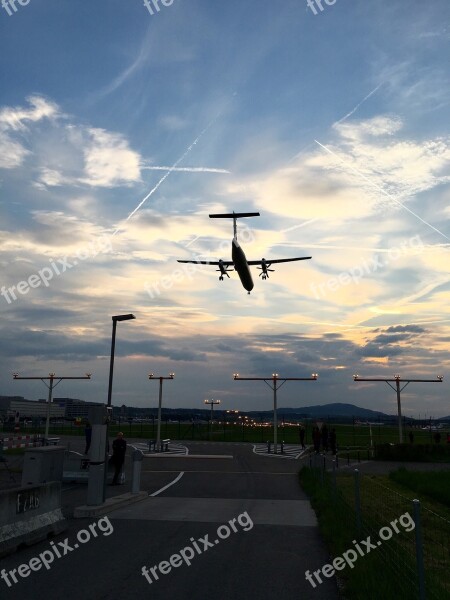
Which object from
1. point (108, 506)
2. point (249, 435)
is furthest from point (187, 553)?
point (249, 435)

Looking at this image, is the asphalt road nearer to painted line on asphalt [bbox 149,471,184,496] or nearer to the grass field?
painted line on asphalt [bbox 149,471,184,496]

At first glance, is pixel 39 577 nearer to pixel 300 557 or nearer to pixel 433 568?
pixel 300 557

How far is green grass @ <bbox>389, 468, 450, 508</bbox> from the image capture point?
55.8 ft

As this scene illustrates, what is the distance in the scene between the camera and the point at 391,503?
1066 cm

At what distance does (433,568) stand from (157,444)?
102ft

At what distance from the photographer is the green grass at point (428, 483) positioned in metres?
17.0

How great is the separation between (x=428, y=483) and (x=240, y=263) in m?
13.4

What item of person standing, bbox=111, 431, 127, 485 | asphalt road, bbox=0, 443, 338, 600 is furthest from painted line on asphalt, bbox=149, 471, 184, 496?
person standing, bbox=111, 431, 127, 485

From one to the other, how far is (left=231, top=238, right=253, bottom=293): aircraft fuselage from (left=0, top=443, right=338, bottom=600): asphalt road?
40.8ft

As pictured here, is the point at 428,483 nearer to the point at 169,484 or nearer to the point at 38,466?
the point at 169,484

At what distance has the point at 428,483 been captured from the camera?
19.0 meters

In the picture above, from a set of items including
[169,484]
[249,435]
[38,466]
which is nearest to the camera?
[38,466]

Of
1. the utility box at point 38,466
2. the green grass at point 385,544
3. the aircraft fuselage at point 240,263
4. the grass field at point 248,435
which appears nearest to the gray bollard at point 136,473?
the utility box at point 38,466

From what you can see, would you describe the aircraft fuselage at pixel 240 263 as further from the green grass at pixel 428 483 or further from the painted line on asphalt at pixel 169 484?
the green grass at pixel 428 483
